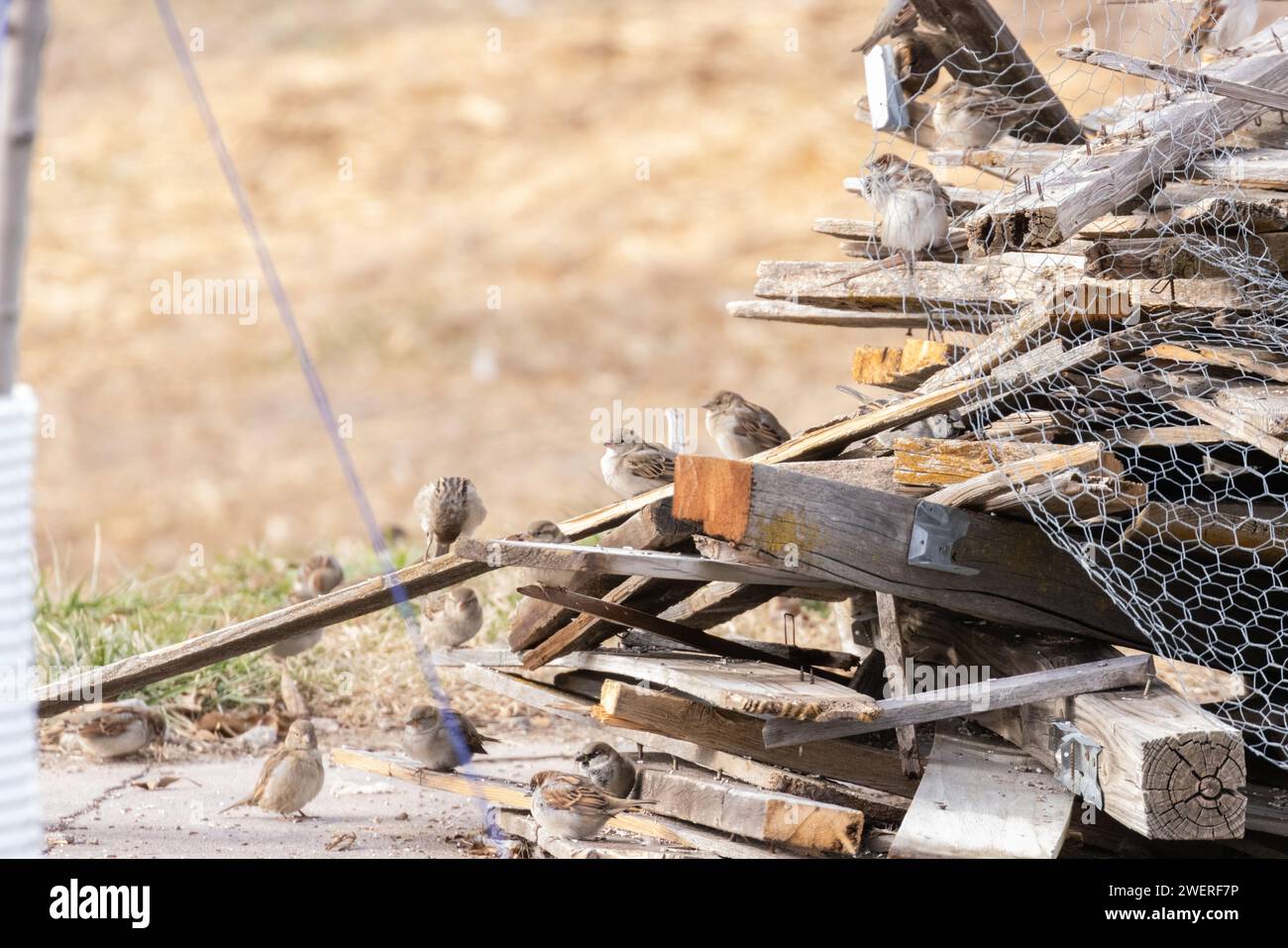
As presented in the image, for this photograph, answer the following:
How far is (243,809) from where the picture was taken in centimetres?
592

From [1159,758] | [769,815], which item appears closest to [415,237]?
[769,815]

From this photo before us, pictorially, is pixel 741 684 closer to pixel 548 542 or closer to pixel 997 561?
pixel 548 542

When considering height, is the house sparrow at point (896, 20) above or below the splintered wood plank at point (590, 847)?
above

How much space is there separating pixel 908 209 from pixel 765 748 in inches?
80.9

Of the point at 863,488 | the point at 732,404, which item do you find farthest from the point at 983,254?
the point at 732,404

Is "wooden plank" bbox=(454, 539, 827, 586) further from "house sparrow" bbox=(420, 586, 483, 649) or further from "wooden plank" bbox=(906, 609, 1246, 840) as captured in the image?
"house sparrow" bbox=(420, 586, 483, 649)

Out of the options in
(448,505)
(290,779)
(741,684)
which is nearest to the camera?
(741,684)

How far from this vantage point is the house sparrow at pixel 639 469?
6.52 m

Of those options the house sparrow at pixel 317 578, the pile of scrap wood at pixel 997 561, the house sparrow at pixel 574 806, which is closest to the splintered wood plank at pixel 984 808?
the pile of scrap wood at pixel 997 561

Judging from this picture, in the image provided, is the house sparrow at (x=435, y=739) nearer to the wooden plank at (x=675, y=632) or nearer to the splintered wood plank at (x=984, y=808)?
the wooden plank at (x=675, y=632)

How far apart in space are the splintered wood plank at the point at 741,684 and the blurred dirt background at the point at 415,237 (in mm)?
6190

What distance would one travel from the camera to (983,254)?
4715 millimetres

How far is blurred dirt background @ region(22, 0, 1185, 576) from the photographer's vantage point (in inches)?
583

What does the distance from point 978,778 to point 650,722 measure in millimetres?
1036
